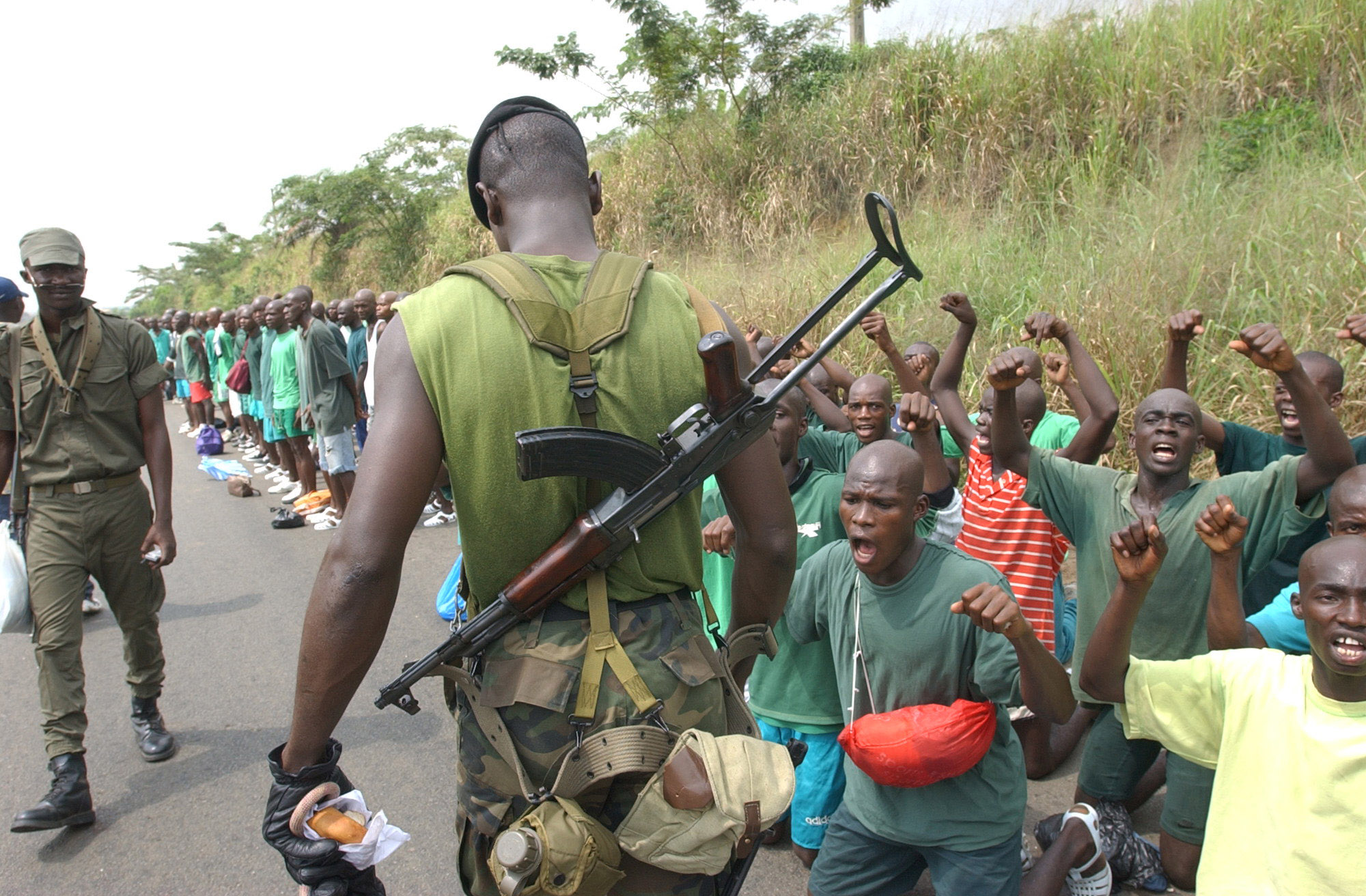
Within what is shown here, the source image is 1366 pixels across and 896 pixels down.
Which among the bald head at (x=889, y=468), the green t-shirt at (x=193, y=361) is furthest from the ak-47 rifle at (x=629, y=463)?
the green t-shirt at (x=193, y=361)

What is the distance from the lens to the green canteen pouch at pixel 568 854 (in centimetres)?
163

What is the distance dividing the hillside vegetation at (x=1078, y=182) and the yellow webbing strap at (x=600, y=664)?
4.36 meters

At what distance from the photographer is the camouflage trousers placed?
1745mm

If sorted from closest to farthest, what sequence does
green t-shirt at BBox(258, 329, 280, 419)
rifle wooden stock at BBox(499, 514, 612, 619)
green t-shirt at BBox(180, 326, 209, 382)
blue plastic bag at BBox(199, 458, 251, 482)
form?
rifle wooden stock at BBox(499, 514, 612, 619) → green t-shirt at BBox(258, 329, 280, 419) → blue plastic bag at BBox(199, 458, 251, 482) → green t-shirt at BBox(180, 326, 209, 382)

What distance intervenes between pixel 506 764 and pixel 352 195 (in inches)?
838

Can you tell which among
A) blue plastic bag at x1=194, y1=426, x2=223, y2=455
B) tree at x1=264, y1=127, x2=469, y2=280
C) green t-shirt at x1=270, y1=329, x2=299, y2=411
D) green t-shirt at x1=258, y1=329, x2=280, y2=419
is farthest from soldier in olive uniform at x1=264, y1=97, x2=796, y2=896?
tree at x1=264, y1=127, x2=469, y2=280

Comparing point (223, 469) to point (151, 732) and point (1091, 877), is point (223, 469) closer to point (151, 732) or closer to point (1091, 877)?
point (151, 732)

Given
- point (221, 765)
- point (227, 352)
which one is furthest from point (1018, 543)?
point (227, 352)

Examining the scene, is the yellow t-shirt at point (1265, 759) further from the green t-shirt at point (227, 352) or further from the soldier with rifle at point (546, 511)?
the green t-shirt at point (227, 352)

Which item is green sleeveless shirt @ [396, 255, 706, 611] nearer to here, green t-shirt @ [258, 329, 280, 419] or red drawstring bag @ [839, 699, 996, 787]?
red drawstring bag @ [839, 699, 996, 787]

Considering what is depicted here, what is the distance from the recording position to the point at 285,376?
8.78m

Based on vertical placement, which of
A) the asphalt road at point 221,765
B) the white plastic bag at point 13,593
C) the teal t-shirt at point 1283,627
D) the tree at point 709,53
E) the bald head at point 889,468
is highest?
the tree at point 709,53

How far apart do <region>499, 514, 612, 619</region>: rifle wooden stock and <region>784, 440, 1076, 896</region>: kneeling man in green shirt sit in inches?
41.5

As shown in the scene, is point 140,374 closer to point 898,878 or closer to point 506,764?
point 506,764
